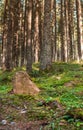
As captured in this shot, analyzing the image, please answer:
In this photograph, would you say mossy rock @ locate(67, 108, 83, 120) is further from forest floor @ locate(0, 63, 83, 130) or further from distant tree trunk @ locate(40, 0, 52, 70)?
distant tree trunk @ locate(40, 0, 52, 70)

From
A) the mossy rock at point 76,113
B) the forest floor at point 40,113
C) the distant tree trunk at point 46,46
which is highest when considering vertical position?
the distant tree trunk at point 46,46

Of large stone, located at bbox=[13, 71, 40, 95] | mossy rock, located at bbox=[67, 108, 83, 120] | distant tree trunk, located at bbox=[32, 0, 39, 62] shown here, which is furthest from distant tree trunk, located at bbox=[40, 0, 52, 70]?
distant tree trunk, located at bbox=[32, 0, 39, 62]

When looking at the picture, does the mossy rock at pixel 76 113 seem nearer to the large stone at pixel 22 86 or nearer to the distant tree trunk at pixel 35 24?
the large stone at pixel 22 86

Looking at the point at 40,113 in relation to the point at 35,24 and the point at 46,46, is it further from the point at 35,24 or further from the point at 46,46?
the point at 35,24

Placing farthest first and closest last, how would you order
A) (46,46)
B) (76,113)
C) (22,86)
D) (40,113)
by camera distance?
1. (46,46)
2. (22,86)
3. (40,113)
4. (76,113)

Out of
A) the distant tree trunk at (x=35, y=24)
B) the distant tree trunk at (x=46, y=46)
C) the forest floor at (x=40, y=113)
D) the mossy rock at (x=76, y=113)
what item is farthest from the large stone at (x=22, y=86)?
the distant tree trunk at (x=35, y=24)

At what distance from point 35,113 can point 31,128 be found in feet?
3.32

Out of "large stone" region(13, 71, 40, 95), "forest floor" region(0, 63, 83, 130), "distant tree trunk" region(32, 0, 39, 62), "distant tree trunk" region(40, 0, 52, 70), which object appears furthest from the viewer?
"distant tree trunk" region(32, 0, 39, 62)

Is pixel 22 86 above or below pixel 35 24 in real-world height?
below

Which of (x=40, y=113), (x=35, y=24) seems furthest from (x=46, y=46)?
(x=35, y=24)

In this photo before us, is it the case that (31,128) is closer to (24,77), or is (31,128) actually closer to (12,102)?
(12,102)

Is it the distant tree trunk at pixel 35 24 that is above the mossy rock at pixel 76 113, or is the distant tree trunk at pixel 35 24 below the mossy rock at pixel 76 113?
above

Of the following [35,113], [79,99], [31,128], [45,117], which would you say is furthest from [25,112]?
[79,99]

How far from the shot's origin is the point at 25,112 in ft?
23.8
